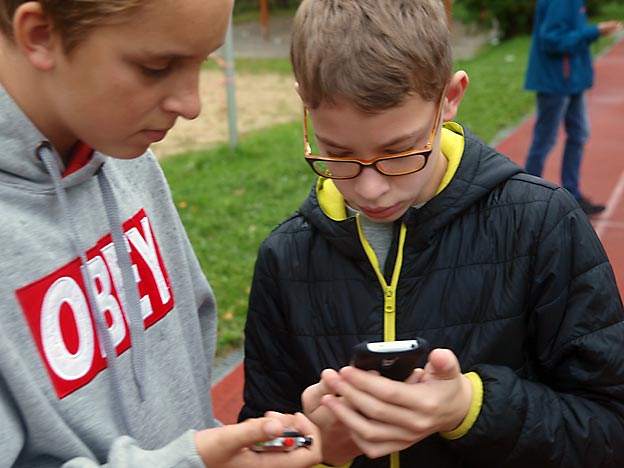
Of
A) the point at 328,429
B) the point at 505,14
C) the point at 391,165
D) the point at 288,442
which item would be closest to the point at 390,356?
the point at 288,442

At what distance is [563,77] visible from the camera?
573cm

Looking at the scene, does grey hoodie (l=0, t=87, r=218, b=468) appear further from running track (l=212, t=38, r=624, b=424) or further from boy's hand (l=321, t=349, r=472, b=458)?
running track (l=212, t=38, r=624, b=424)

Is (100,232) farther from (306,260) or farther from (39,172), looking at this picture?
(306,260)

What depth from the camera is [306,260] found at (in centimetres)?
174

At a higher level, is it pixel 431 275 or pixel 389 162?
pixel 389 162

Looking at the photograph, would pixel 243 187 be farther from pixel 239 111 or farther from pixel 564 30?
pixel 239 111

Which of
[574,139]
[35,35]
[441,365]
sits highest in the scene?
[35,35]

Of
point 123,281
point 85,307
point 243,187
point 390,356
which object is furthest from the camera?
point 243,187

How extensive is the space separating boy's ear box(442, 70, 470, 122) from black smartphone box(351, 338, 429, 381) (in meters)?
0.58

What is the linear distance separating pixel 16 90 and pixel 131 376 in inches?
22.9

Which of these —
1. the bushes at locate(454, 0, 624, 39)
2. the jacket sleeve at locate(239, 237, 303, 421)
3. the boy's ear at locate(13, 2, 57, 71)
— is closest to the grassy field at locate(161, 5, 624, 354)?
the jacket sleeve at locate(239, 237, 303, 421)

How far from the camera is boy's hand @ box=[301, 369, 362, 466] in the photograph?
155 centimetres

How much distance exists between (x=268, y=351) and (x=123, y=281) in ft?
1.37

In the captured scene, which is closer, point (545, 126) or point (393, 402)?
point (393, 402)
